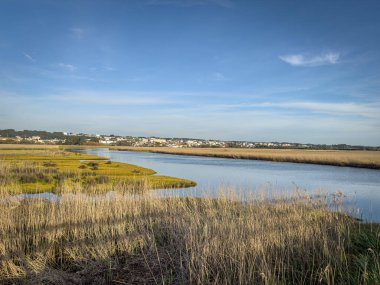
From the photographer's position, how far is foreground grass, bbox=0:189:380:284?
5062 millimetres

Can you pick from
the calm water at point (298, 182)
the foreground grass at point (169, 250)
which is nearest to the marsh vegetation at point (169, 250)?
the foreground grass at point (169, 250)

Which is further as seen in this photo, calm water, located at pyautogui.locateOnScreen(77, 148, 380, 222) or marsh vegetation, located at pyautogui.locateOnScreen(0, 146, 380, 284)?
calm water, located at pyautogui.locateOnScreen(77, 148, 380, 222)

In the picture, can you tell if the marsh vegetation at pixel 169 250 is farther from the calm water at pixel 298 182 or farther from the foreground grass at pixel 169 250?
the calm water at pixel 298 182

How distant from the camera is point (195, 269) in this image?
489 centimetres

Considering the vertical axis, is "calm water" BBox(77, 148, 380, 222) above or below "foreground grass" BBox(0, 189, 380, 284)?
below

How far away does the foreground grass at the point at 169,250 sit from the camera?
5.06 m

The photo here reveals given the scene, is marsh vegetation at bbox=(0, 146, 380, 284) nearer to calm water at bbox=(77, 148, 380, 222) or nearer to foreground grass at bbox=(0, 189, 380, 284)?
foreground grass at bbox=(0, 189, 380, 284)

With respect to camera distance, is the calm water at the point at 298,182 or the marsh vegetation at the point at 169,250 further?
the calm water at the point at 298,182

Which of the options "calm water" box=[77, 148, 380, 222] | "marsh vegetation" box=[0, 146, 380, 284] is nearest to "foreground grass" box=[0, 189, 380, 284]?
"marsh vegetation" box=[0, 146, 380, 284]

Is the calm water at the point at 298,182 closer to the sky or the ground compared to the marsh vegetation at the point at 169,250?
closer to the ground

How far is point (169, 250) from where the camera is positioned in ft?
21.5

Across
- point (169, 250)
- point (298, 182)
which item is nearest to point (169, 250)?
point (169, 250)

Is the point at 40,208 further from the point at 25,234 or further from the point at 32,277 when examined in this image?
the point at 32,277

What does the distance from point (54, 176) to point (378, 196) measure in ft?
77.1
